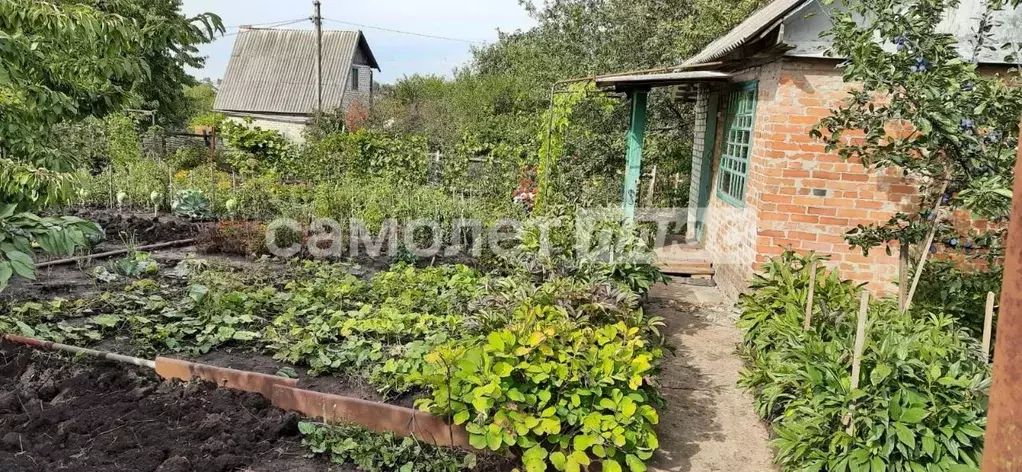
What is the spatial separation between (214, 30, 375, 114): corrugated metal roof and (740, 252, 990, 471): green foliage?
26313 millimetres

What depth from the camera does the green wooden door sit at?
8539mm

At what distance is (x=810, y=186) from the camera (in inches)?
234

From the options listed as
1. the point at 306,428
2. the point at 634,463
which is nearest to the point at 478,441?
the point at 634,463

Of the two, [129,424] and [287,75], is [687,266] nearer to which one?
[129,424]

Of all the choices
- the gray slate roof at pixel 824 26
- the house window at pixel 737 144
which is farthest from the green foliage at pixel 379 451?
the house window at pixel 737 144

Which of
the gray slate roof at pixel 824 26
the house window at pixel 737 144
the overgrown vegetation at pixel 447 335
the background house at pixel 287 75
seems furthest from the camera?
the background house at pixel 287 75

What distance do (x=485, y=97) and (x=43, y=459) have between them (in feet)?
64.4

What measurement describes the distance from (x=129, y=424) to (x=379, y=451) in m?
1.29

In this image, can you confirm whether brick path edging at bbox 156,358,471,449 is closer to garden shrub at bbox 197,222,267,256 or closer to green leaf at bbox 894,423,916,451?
green leaf at bbox 894,423,916,451

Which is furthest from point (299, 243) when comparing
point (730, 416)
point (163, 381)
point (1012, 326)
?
point (1012, 326)

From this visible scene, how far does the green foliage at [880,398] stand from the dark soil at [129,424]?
94.2 inches

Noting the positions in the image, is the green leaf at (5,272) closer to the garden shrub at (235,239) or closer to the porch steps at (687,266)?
the garden shrub at (235,239)

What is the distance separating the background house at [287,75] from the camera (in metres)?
28.9

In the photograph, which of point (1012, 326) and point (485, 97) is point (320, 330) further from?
point (485, 97)
